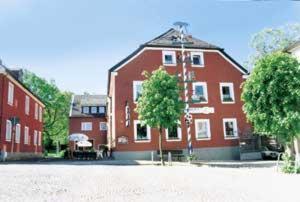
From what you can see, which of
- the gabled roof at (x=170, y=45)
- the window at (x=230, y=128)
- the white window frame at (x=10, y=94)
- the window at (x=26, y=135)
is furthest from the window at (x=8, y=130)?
the window at (x=230, y=128)

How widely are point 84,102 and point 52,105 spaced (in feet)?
22.2

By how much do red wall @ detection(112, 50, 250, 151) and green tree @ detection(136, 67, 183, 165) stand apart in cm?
632

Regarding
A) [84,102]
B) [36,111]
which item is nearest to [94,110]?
[84,102]

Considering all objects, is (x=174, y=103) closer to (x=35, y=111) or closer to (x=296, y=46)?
(x=296, y=46)

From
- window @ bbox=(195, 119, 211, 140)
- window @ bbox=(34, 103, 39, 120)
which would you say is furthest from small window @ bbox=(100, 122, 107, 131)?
window @ bbox=(195, 119, 211, 140)

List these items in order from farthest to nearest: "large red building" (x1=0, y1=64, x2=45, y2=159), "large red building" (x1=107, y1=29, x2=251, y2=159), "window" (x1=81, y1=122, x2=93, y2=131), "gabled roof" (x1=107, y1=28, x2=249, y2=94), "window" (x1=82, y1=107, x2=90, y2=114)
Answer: "window" (x1=82, y1=107, x2=90, y2=114) < "window" (x1=81, y1=122, x2=93, y2=131) < "gabled roof" (x1=107, y1=28, x2=249, y2=94) < "large red building" (x1=107, y1=29, x2=251, y2=159) < "large red building" (x1=0, y1=64, x2=45, y2=159)

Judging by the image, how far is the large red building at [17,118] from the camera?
25.2m

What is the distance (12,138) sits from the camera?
1083 inches

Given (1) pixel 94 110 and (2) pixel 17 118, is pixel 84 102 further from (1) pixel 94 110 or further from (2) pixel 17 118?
(2) pixel 17 118

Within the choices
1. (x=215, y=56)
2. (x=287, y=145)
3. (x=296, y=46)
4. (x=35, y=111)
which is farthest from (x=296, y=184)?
(x=35, y=111)

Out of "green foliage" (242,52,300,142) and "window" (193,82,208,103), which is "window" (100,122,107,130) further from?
"green foliage" (242,52,300,142)

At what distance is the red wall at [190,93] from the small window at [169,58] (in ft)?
1.25

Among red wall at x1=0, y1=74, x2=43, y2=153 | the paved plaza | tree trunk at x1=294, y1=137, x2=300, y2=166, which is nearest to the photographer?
the paved plaza

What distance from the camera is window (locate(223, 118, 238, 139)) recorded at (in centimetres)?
3066
